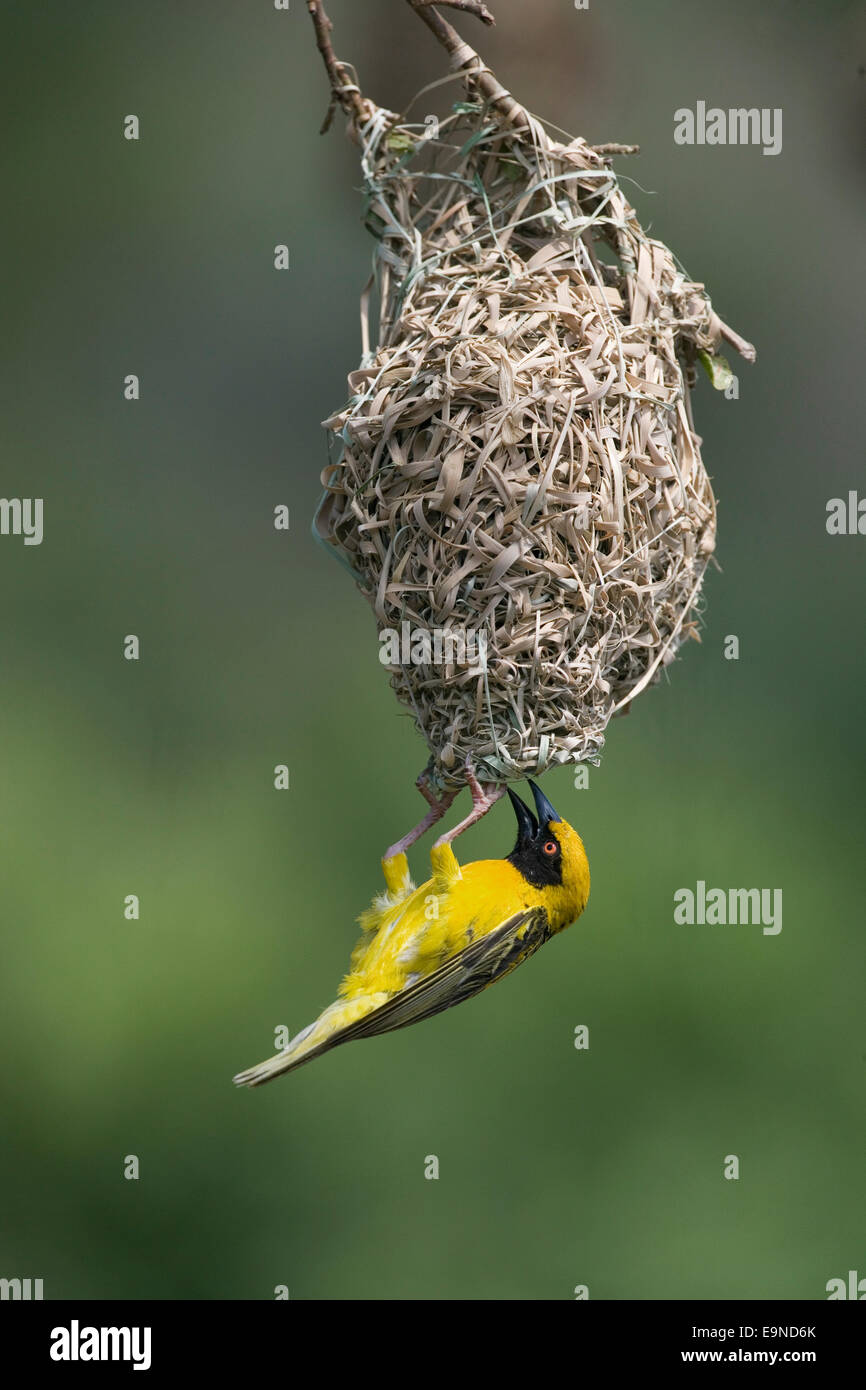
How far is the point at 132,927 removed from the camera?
13.9 feet

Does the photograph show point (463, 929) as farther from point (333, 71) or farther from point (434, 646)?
point (333, 71)

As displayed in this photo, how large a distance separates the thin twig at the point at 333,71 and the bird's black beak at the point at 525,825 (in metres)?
1.34

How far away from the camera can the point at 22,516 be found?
4305 millimetres

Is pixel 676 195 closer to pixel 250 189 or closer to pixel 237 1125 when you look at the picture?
pixel 250 189

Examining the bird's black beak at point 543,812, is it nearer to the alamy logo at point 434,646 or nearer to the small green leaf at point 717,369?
the alamy logo at point 434,646

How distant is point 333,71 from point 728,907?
282 centimetres

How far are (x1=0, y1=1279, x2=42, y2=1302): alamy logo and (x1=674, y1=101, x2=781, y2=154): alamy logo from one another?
157 inches

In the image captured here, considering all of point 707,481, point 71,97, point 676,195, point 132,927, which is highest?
point 71,97

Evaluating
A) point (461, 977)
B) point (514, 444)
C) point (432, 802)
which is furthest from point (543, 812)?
point (514, 444)

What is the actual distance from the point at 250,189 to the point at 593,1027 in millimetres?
3000

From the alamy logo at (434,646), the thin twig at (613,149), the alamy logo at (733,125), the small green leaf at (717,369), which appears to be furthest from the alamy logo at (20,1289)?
the alamy logo at (733,125)

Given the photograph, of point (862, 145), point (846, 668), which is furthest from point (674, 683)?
point (862, 145)

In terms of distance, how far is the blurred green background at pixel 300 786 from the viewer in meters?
4.24

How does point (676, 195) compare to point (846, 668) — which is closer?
point (676, 195)
